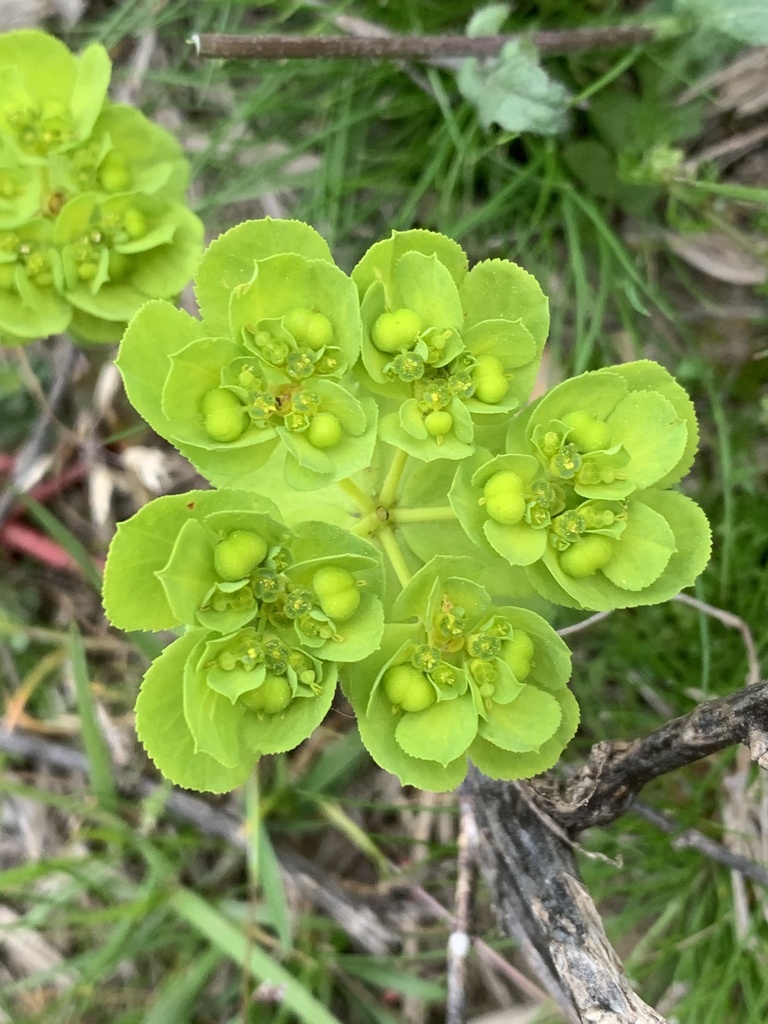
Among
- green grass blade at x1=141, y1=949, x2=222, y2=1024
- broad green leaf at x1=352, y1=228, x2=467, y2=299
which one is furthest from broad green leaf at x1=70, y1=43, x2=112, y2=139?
green grass blade at x1=141, y1=949, x2=222, y2=1024

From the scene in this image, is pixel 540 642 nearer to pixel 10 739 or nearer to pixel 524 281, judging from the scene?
pixel 524 281

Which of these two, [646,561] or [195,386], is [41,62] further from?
[646,561]

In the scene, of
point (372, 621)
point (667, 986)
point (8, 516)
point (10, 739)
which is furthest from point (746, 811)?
point (8, 516)

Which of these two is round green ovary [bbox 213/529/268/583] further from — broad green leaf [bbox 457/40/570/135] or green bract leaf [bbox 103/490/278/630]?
broad green leaf [bbox 457/40/570/135]

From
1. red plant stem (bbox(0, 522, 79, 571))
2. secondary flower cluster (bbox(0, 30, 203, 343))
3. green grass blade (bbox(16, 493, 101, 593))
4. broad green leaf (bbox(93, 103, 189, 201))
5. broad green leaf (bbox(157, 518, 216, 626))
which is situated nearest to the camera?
broad green leaf (bbox(157, 518, 216, 626))

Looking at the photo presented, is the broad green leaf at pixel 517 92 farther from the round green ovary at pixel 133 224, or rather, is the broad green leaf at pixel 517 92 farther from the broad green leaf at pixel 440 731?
the broad green leaf at pixel 440 731

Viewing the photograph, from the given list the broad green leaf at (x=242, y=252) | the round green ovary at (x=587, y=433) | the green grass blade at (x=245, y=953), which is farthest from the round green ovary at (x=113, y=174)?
the green grass blade at (x=245, y=953)
